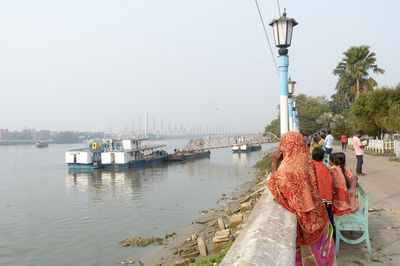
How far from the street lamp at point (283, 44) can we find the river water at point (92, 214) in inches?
258

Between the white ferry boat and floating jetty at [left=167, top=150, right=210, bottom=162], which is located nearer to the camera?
the white ferry boat

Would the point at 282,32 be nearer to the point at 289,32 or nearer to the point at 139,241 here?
the point at 289,32

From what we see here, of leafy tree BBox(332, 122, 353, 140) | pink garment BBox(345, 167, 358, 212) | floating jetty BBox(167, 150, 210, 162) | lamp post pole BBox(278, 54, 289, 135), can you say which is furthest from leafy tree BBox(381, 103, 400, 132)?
floating jetty BBox(167, 150, 210, 162)

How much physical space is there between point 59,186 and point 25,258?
17.2 metres

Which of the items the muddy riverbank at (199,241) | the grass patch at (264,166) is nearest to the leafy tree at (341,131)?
the grass patch at (264,166)

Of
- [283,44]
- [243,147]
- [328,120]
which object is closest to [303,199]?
[283,44]

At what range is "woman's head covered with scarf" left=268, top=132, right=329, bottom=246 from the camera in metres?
2.50

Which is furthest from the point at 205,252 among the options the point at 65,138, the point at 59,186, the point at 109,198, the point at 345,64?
the point at 65,138

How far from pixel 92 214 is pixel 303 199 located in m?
15.4

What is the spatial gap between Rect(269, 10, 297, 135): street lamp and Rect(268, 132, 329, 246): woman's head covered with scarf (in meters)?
3.50

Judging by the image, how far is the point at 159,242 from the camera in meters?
10.5

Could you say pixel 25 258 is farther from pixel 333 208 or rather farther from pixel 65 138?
pixel 65 138

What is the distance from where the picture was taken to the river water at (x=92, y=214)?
10.8m

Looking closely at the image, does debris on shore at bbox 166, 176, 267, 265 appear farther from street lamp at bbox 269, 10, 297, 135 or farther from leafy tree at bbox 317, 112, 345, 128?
leafy tree at bbox 317, 112, 345, 128
